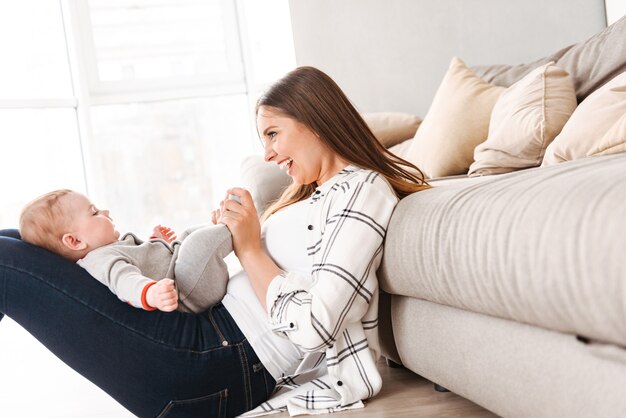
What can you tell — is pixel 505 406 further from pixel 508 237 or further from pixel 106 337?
pixel 106 337

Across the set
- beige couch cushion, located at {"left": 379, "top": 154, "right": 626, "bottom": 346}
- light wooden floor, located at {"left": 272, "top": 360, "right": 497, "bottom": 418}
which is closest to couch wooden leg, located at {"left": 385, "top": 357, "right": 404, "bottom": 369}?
light wooden floor, located at {"left": 272, "top": 360, "right": 497, "bottom": 418}

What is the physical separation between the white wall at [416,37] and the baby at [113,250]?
256cm

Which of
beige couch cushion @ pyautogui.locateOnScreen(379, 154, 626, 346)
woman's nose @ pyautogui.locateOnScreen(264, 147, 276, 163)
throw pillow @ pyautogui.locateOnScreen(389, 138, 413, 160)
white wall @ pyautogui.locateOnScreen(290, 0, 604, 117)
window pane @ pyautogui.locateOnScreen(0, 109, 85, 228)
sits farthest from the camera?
window pane @ pyautogui.locateOnScreen(0, 109, 85, 228)

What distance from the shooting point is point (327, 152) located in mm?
1738

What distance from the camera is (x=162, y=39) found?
4.93m

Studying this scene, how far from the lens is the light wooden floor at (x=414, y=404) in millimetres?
1520

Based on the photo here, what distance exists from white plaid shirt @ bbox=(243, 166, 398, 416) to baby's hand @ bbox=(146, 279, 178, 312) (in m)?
0.22

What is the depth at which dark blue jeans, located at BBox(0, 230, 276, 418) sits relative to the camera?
1563mm

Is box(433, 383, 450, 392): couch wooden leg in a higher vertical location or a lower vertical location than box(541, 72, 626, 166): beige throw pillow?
lower

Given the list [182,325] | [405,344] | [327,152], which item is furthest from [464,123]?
[182,325]

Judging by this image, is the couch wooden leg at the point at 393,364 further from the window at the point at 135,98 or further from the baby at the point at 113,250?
the window at the point at 135,98

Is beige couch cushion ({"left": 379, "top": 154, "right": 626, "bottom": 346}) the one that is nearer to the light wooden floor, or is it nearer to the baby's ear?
the light wooden floor

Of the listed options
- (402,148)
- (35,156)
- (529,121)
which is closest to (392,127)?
(402,148)

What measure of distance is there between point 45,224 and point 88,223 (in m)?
0.10
